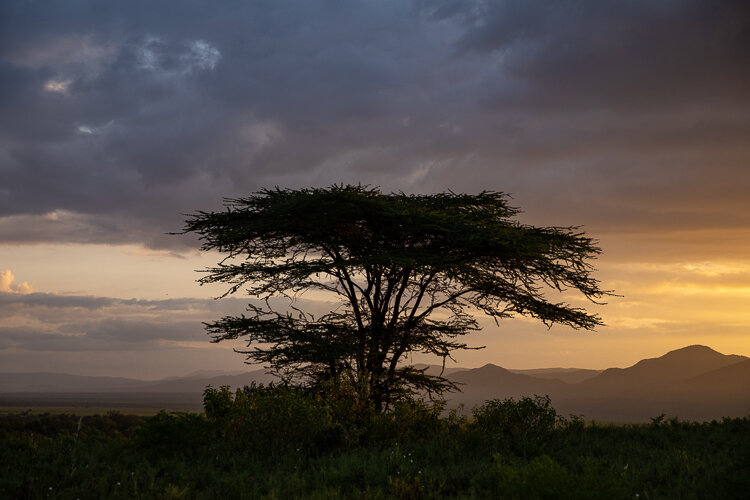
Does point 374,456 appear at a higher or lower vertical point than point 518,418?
lower

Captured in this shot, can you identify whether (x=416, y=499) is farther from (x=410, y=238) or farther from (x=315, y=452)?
(x=410, y=238)

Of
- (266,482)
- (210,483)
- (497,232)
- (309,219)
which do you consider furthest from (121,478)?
(497,232)

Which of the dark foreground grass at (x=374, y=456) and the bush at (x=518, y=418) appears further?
the bush at (x=518, y=418)

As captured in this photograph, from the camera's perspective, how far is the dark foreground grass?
9.69 metres

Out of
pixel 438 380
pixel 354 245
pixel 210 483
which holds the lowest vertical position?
pixel 210 483

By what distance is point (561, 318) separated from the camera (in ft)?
67.7

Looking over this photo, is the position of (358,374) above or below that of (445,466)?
above

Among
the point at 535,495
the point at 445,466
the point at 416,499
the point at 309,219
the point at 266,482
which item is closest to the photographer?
the point at 535,495

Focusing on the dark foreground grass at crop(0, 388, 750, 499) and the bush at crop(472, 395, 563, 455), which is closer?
the dark foreground grass at crop(0, 388, 750, 499)

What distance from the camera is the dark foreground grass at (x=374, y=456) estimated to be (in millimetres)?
9688

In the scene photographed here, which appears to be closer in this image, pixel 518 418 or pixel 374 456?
pixel 374 456

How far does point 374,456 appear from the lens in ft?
40.5

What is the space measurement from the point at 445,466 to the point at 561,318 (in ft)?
32.0

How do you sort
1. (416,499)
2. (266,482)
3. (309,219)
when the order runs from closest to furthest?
(416,499), (266,482), (309,219)
